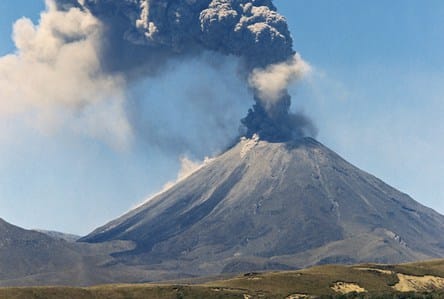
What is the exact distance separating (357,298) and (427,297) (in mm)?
16865

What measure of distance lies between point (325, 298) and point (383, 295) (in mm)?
13852

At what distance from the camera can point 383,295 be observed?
198m

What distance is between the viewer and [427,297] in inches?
7357

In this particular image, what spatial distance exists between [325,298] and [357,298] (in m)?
8.11

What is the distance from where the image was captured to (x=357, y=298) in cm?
19538

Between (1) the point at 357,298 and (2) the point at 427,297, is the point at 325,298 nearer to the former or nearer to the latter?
(1) the point at 357,298

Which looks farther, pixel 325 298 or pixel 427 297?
pixel 325 298

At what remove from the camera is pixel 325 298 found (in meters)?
199

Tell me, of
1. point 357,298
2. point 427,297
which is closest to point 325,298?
point 357,298

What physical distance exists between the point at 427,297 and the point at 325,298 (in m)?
25.0

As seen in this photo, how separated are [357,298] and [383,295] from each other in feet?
23.5

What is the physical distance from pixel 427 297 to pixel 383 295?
13.7 meters
